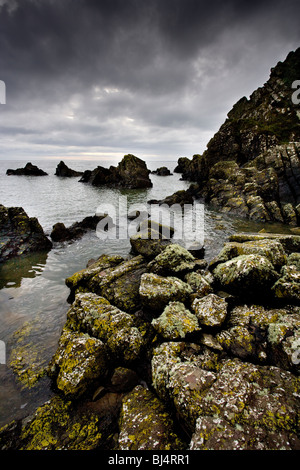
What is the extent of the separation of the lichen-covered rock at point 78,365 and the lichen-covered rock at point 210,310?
3461 millimetres

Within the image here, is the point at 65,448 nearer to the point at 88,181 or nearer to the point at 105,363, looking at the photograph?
the point at 105,363

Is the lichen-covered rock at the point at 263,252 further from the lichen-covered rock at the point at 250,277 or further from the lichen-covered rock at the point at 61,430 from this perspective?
the lichen-covered rock at the point at 61,430

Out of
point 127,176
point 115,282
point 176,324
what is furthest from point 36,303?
point 127,176

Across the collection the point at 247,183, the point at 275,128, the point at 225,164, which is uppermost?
the point at 275,128

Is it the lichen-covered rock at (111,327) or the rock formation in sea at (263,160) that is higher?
the rock formation in sea at (263,160)

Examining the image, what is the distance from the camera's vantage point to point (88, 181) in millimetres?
80000

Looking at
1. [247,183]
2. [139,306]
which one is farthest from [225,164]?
[139,306]

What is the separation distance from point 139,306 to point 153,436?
4.74 meters

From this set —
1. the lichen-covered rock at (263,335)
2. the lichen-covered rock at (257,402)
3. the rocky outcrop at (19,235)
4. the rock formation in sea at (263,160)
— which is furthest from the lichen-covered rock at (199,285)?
the rock formation in sea at (263,160)

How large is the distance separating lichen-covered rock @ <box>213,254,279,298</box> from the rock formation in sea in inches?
753

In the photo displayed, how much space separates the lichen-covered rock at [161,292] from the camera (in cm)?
795

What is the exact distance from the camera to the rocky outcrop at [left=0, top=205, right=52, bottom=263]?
52.1 ft

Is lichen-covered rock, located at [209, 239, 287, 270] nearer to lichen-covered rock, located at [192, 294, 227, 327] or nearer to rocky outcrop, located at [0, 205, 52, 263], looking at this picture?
lichen-covered rock, located at [192, 294, 227, 327]

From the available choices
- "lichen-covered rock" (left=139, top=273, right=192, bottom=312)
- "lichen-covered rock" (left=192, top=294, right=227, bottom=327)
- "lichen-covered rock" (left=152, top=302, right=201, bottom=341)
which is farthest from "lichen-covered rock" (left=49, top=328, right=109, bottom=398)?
"lichen-covered rock" (left=192, top=294, right=227, bottom=327)
